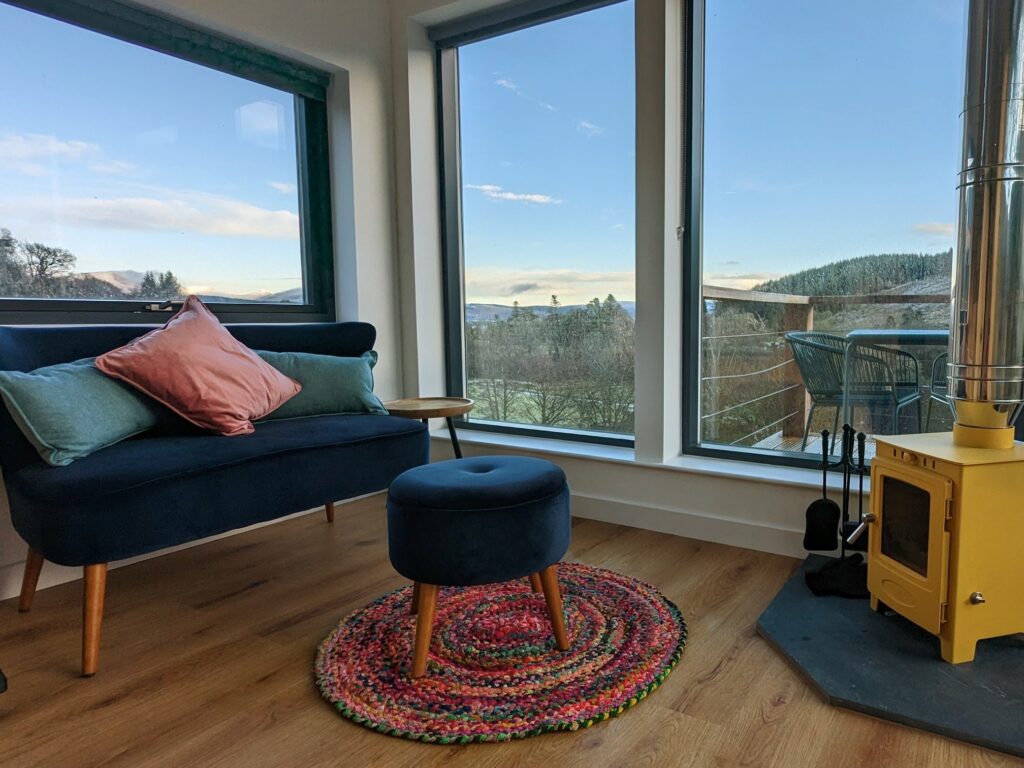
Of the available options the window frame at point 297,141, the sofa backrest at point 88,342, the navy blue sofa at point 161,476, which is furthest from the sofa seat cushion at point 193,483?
the window frame at point 297,141

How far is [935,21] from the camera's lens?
2279mm

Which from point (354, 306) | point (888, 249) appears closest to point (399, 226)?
point (354, 306)

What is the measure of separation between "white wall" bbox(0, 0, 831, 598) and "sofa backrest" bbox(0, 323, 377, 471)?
15.1 inches

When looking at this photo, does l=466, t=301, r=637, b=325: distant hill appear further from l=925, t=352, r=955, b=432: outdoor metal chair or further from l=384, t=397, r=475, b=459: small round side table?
l=925, t=352, r=955, b=432: outdoor metal chair

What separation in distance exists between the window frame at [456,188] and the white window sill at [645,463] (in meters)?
0.05

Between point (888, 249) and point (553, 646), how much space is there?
1.80 metres

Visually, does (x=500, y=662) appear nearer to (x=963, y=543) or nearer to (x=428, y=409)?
(x=963, y=543)

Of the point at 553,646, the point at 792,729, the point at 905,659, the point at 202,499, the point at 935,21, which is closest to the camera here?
the point at 792,729

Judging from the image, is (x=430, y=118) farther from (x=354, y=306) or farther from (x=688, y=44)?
(x=688, y=44)

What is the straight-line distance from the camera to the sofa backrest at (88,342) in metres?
1.89

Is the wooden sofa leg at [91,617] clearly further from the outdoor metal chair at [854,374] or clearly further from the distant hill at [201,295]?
the outdoor metal chair at [854,374]

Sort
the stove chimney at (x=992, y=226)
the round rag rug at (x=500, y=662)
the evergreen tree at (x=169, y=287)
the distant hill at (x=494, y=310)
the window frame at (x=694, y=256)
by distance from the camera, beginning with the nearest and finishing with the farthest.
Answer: the round rag rug at (x=500, y=662) → the stove chimney at (x=992, y=226) → the window frame at (x=694, y=256) → the evergreen tree at (x=169, y=287) → the distant hill at (x=494, y=310)

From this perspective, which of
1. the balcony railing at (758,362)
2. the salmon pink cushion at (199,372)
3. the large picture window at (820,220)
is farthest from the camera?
the balcony railing at (758,362)

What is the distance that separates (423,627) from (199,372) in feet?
3.85
